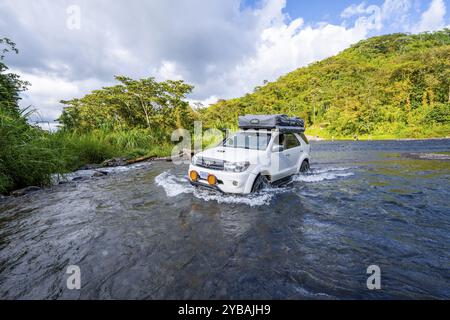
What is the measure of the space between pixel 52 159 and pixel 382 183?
10.3m

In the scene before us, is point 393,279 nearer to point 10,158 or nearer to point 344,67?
point 10,158

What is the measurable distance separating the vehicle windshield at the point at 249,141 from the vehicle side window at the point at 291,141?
839 mm

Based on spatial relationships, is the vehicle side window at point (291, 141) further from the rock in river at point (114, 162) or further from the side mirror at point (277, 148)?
the rock in river at point (114, 162)

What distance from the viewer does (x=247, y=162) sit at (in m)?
5.12

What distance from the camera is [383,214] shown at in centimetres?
457

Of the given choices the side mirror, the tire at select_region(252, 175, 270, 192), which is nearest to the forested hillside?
the side mirror

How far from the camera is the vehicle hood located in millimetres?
5230

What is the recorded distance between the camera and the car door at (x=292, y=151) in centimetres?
680

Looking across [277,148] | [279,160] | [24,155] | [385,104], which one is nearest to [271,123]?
[277,148]

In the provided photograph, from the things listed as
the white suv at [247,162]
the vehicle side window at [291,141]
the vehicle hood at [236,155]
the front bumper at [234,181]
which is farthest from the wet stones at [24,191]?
the vehicle side window at [291,141]

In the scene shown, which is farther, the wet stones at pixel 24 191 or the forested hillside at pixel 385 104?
the forested hillside at pixel 385 104

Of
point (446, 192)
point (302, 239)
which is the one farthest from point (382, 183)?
point (302, 239)
